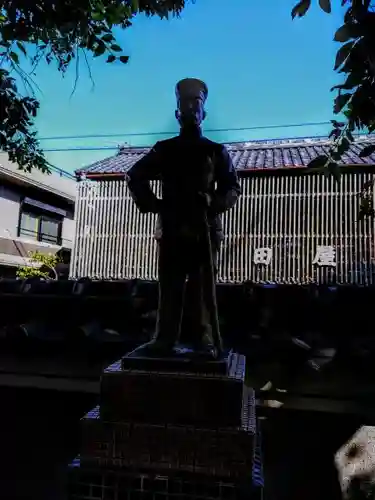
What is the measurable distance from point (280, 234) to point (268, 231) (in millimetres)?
315

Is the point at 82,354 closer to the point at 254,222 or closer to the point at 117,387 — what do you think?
the point at 117,387

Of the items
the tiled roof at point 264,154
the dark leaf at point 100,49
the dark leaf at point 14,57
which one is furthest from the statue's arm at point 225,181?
the tiled roof at point 264,154

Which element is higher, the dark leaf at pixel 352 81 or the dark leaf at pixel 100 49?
the dark leaf at pixel 100 49

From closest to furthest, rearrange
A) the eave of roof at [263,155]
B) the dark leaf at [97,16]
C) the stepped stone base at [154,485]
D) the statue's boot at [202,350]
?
the stepped stone base at [154,485] → the statue's boot at [202,350] → the dark leaf at [97,16] → the eave of roof at [263,155]

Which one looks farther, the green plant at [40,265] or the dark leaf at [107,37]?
the green plant at [40,265]

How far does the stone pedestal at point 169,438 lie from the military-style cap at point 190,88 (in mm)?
1701

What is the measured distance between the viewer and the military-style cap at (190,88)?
7.97 ft

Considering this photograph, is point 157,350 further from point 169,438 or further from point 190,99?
point 190,99

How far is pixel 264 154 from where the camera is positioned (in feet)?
41.0

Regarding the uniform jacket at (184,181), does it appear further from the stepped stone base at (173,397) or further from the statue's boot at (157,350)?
the stepped stone base at (173,397)

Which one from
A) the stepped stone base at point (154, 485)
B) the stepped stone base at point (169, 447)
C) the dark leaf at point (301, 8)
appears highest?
the dark leaf at point (301, 8)

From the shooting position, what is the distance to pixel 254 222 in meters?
9.66

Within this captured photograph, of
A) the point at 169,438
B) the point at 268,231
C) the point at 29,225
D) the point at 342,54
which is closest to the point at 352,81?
the point at 342,54

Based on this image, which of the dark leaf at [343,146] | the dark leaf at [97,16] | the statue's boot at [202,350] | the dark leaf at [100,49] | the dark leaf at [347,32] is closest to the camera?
the dark leaf at [347,32]
